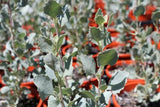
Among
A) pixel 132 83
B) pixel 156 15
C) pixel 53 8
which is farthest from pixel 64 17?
pixel 132 83

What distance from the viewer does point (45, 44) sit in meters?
0.78

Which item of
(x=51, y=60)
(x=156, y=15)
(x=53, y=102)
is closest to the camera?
(x=51, y=60)

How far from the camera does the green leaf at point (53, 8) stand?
73 cm

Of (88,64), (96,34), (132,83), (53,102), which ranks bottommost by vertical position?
(132,83)

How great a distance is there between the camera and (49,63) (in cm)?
72

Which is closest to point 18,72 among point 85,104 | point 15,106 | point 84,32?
point 15,106

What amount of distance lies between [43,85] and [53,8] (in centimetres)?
26

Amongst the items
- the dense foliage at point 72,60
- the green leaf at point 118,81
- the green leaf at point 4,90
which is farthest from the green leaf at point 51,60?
the green leaf at point 4,90

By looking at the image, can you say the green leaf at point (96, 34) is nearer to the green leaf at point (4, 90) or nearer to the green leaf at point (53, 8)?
the green leaf at point (53, 8)

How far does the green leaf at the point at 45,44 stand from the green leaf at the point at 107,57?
17cm

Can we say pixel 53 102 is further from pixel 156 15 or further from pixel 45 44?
pixel 156 15

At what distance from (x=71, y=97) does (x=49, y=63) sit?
384 millimetres

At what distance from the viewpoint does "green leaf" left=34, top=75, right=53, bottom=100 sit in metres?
0.75

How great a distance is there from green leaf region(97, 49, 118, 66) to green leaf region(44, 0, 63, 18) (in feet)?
0.69
